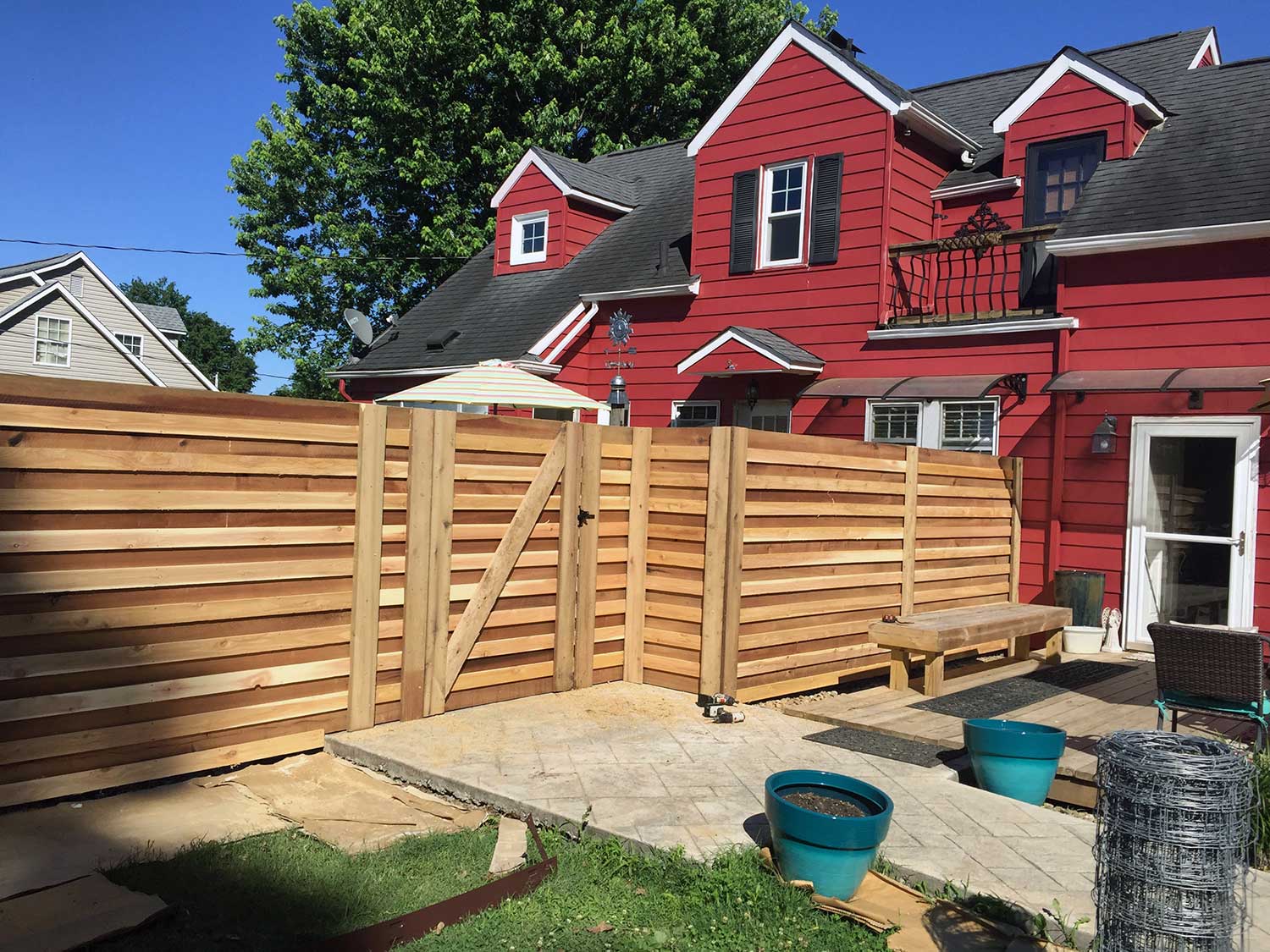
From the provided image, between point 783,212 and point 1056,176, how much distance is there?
3.34 meters

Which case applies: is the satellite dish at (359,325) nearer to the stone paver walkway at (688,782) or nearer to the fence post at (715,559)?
the fence post at (715,559)

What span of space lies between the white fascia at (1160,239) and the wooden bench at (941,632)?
150 inches

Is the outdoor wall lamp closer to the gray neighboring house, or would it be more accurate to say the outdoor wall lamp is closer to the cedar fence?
the cedar fence

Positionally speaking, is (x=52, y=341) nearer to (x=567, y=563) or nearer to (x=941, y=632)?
(x=567, y=563)

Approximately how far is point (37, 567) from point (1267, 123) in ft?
39.3

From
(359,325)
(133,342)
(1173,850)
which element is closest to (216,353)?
(133,342)

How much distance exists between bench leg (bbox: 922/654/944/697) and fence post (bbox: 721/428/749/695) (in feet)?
5.90

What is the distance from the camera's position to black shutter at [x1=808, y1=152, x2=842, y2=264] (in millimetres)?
12508

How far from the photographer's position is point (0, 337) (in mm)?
30156

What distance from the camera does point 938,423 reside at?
1145 cm

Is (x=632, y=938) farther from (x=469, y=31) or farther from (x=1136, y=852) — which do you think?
(x=469, y=31)

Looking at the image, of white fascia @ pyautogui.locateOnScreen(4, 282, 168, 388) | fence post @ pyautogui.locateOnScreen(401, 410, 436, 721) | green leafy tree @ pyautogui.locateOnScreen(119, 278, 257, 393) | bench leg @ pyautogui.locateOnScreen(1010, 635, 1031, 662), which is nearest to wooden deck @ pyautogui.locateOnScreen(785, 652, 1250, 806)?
bench leg @ pyautogui.locateOnScreen(1010, 635, 1031, 662)

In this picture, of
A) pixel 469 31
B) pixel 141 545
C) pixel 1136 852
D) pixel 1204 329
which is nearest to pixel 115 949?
pixel 141 545

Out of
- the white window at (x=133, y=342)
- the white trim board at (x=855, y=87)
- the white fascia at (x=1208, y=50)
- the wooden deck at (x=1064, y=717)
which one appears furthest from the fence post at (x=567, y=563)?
the white window at (x=133, y=342)
